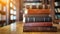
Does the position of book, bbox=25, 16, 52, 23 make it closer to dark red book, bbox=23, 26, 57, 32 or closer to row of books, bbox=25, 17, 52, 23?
row of books, bbox=25, 17, 52, 23

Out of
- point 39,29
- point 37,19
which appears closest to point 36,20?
point 37,19

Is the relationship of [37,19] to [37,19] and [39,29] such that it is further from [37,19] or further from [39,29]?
[39,29]

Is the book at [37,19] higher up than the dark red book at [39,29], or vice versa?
the book at [37,19]

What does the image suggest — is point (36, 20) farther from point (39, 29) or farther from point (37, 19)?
point (39, 29)

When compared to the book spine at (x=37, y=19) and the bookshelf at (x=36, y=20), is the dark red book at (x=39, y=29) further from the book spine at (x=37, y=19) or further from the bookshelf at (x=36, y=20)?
the book spine at (x=37, y=19)

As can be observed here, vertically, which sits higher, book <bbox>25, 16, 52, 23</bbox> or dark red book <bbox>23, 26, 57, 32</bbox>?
book <bbox>25, 16, 52, 23</bbox>

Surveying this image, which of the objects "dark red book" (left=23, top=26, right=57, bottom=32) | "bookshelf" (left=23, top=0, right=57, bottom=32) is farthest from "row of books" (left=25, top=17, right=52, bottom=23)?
"dark red book" (left=23, top=26, right=57, bottom=32)

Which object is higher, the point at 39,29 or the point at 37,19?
the point at 37,19

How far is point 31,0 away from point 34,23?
12.4 feet

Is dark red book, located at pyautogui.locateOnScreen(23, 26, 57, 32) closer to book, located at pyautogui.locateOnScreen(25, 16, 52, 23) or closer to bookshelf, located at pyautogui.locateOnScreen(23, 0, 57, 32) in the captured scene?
bookshelf, located at pyautogui.locateOnScreen(23, 0, 57, 32)

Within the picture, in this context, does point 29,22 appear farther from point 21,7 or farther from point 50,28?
point 21,7

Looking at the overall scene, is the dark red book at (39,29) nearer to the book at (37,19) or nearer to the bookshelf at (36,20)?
the bookshelf at (36,20)

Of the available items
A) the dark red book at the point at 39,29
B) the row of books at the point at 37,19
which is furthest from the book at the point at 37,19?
the dark red book at the point at 39,29

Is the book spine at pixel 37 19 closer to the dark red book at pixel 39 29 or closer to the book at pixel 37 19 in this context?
the book at pixel 37 19
